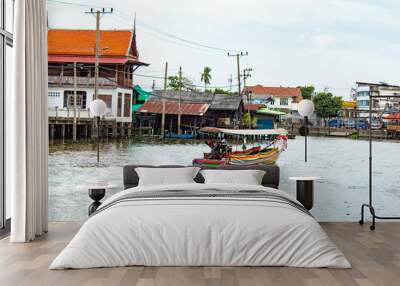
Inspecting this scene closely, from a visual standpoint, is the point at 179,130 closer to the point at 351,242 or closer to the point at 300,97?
the point at 300,97

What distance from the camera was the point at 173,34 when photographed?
6.88m

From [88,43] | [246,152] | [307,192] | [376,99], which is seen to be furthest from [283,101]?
[88,43]

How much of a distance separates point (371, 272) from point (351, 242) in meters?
1.19

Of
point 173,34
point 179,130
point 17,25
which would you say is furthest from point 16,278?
point 173,34

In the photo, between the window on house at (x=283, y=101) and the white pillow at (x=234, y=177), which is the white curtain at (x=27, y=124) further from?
the window on house at (x=283, y=101)

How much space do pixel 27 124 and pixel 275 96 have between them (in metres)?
3.13

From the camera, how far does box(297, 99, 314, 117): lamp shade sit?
668cm

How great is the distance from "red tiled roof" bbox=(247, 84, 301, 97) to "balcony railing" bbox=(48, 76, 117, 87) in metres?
1.71

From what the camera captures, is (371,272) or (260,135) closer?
(371,272)

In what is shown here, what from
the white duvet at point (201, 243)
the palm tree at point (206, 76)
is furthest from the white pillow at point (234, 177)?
the white duvet at point (201, 243)

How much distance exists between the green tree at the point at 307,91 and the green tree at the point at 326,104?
0.09 m

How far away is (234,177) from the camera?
18.7ft

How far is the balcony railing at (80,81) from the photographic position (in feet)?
21.6

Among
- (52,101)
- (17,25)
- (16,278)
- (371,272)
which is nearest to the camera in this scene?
(16,278)
